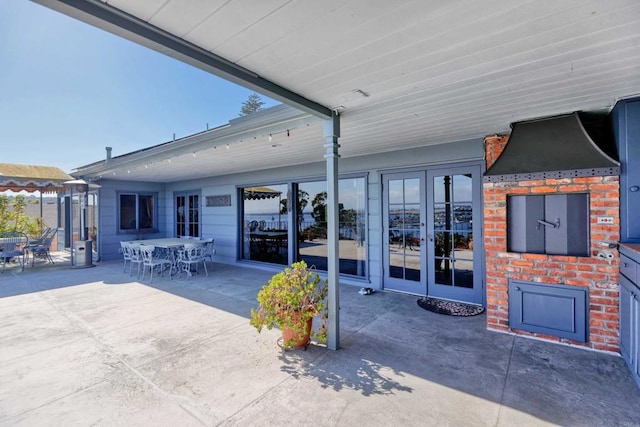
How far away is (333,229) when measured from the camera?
2.99 metres

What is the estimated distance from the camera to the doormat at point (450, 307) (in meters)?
3.96

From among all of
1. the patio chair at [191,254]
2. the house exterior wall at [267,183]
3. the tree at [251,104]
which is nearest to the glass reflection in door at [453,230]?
the house exterior wall at [267,183]

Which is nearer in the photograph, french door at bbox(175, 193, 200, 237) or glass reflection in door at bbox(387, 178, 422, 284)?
glass reflection in door at bbox(387, 178, 422, 284)

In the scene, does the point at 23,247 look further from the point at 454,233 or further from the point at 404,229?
the point at 454,233

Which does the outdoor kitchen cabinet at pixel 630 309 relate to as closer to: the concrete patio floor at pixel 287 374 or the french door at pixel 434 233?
the concrete patio floor at pixel 287 374

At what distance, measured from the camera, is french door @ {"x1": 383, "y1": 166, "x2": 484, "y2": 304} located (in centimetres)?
434

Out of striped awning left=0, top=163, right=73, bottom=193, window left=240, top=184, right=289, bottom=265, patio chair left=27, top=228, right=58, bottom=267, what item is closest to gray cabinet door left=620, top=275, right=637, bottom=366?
window left=240, top=184, right=289, bottom=265

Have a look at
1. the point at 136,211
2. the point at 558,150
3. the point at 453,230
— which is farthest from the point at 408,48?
the point at 136,211

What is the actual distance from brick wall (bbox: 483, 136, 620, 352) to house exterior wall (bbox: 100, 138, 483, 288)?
1.03 m

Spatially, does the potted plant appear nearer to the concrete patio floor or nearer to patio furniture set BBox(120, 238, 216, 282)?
the concrete patio floor

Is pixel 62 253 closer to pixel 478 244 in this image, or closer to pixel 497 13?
pixel 478 244

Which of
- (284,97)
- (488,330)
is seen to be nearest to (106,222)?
(284,97)

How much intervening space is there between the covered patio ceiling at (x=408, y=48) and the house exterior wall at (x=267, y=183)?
143cm

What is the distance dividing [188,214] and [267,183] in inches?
140
